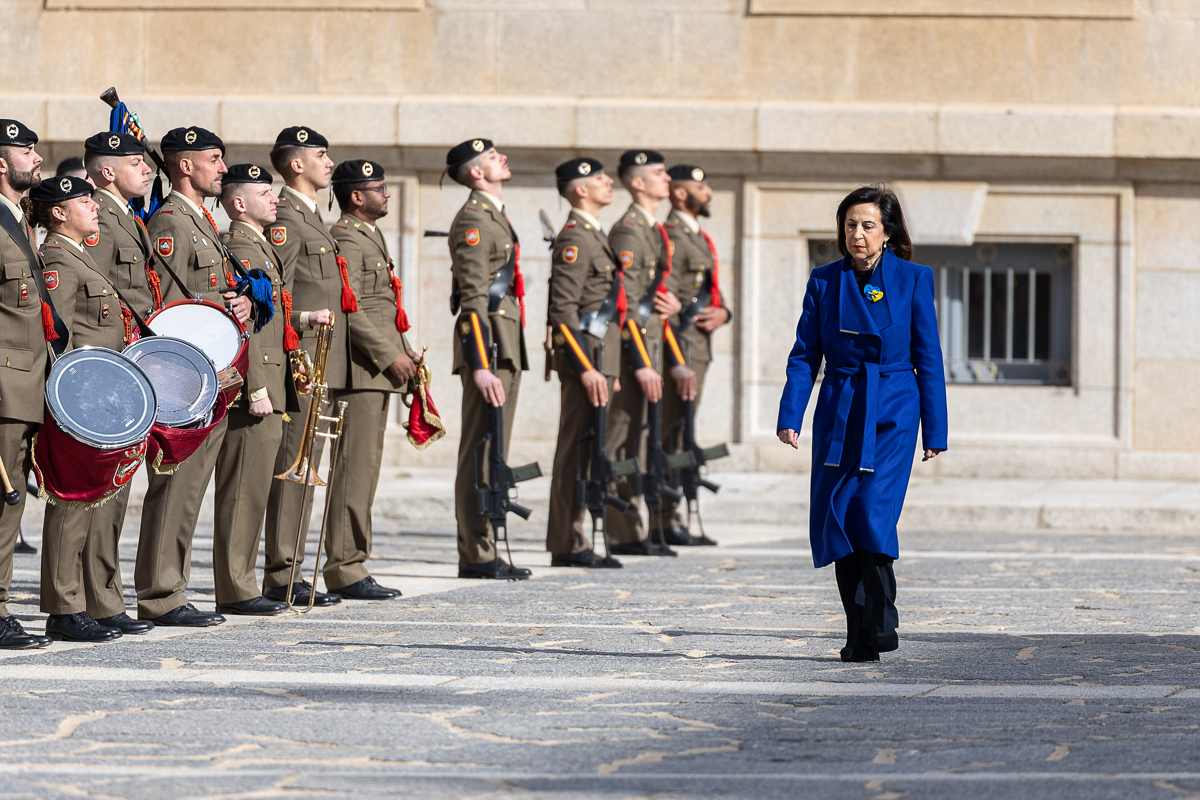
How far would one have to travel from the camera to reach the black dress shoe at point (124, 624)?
10.0 m

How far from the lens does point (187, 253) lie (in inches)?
410

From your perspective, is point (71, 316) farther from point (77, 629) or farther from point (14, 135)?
point (77, 629)

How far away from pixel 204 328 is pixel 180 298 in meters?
0.28

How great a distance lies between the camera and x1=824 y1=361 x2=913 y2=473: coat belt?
9.04 metres

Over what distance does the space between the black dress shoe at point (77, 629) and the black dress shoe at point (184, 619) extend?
506mm

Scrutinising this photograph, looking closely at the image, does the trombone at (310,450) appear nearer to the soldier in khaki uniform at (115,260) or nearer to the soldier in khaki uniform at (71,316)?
the soldier in khaki uniform at (115,260)

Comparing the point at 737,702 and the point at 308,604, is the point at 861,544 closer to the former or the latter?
the point at 737,702

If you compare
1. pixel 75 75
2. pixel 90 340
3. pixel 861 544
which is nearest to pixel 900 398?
pixel 861 544

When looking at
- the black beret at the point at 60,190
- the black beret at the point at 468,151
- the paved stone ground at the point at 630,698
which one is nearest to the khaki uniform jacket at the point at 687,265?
the black beret at the point at 468,151

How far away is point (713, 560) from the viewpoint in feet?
46.0

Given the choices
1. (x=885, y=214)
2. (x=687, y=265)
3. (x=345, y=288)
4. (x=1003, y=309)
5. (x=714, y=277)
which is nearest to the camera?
(x=885, y=214)

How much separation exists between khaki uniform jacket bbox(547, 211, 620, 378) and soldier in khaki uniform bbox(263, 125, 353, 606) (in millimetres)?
2258

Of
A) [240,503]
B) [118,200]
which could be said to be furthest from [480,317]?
[118,200]

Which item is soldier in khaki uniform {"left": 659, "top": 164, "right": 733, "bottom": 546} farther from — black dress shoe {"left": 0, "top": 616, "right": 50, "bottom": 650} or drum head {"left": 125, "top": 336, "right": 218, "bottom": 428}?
black dress shoe {"left": 0, "top": 616, "right": 50, "bottom": 650}
